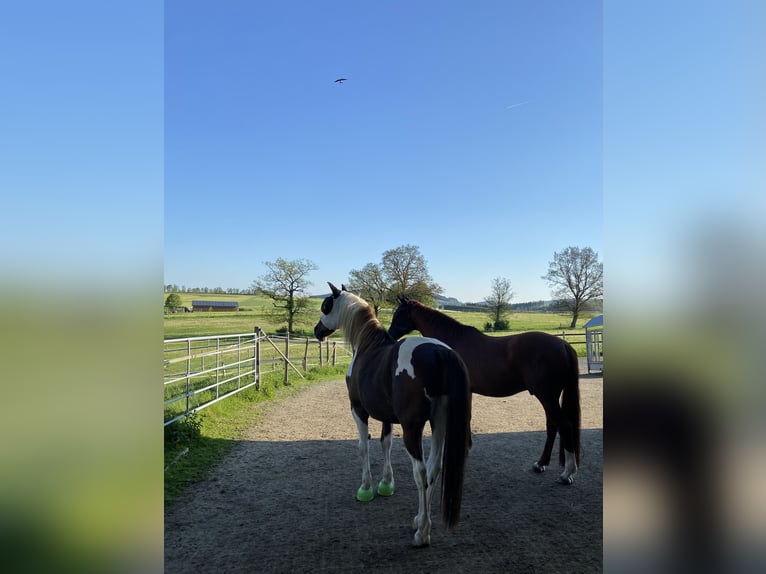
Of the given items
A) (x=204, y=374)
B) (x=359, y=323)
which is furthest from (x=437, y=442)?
(x=204, y=374)

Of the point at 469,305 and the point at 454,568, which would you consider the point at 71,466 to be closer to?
the point at 454,568

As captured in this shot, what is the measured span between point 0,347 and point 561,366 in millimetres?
4272

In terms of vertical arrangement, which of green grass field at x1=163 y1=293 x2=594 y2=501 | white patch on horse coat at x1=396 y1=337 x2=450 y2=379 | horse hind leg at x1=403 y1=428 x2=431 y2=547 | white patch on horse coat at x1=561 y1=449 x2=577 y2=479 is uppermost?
white patch on horse coat at x1=396 y1=337 x2=450 y2=379

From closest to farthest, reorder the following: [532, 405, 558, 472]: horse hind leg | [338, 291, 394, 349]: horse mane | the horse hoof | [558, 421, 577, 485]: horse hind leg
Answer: the horse hoof < [338, 291, 394, 349]: horse mane < [558, 421, 577, 485]: horse hind leg < [532, 405, 558, 472]: horse hind leg

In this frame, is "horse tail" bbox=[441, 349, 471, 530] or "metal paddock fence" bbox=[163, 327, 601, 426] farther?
"metal paddock fence" bbox=[163, 327, 601, 426]

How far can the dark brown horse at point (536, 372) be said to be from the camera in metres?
3.92

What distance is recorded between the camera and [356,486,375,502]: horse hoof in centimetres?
344

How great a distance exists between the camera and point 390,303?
2362cm

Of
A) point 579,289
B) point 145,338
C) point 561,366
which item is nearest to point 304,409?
point 561,366

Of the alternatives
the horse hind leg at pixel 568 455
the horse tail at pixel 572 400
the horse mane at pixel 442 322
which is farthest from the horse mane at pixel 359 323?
the horse hind leg at pixel 568 455

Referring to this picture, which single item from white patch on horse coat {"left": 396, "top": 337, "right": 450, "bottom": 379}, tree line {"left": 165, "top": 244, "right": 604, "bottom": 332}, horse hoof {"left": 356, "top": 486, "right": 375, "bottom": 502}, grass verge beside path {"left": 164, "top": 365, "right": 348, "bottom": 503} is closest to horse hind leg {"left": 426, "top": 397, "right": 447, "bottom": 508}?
white patch on horse coat {"left": 396, "top": 337, "right": 450, "bottom": 379}

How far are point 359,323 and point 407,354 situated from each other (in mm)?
1030

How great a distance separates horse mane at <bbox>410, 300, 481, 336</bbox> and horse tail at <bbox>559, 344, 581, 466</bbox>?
1.20m

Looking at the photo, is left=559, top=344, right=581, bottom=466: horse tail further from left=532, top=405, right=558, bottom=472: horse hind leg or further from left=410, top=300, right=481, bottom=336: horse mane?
Result: left=410, top=300, right=481, bottom=336: horse mane
